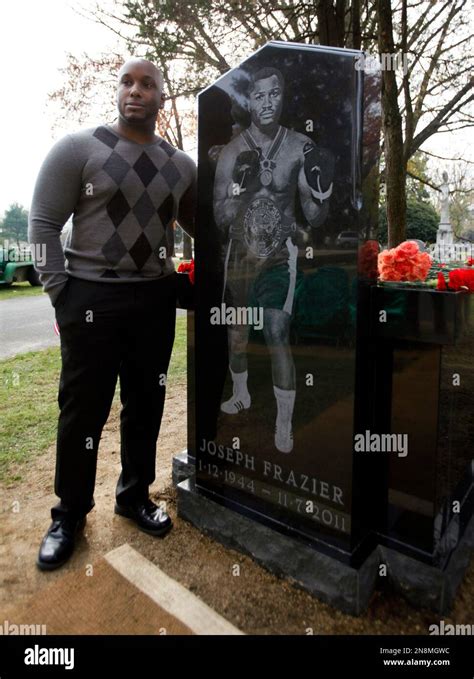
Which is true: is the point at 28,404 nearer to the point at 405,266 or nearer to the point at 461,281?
the point at 405,266

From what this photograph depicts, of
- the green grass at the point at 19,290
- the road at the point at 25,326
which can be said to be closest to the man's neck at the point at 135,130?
the road at the point at 25,326

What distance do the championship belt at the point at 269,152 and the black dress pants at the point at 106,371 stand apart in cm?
78

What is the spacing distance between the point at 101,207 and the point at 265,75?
1027 millimetres

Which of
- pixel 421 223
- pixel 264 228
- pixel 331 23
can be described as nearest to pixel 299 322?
pixel 264 228

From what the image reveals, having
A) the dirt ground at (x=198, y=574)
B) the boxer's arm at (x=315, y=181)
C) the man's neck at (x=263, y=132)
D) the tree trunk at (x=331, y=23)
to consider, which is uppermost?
the tree trunk at (x=331, y=23)

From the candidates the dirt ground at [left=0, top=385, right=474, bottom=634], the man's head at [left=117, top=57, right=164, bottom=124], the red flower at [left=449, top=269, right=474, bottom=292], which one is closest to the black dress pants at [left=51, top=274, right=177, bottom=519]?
the dirt ground at [left=0, top=385, right=474, bottom=634]

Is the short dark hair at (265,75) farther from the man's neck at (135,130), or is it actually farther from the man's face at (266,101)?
the man's neck at (135,130)

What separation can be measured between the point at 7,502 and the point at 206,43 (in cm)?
876

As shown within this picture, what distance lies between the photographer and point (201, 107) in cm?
273

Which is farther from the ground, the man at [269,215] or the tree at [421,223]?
the tree at [421,223]

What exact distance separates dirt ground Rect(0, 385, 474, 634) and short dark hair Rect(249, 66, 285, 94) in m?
2.40

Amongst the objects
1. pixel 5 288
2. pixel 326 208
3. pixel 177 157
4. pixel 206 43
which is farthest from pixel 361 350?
pixel 5 288

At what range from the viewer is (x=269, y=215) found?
2.43m

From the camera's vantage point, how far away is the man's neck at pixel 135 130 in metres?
2.61
